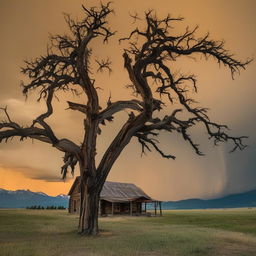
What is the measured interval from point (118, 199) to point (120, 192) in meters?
4.21

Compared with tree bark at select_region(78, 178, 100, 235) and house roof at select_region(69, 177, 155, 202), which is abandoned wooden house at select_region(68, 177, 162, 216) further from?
tree bark at select_region(78, 178, 100, 235)

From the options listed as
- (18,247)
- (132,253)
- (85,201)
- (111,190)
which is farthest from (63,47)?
(111,190)

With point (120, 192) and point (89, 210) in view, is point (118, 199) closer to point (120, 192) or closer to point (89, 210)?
point (120, 192)

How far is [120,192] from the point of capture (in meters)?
58.0

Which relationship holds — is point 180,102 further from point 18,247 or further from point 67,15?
point 18,247

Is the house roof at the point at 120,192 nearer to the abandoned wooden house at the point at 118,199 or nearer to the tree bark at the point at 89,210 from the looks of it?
the abandoned wooden house at the point at 118,199

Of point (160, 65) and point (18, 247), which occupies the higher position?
point (160, 65)

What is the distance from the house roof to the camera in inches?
2118

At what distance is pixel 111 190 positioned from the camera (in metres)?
57.2

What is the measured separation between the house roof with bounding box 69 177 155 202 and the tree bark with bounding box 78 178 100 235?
33.3 metres

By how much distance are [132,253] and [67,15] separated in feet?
43.1

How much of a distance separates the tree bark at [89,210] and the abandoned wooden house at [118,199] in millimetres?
32844

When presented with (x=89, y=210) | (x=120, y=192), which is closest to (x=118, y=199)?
(x=120, y=192)

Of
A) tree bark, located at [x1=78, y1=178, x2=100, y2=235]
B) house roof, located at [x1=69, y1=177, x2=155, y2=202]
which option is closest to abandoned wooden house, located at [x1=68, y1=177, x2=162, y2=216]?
house roof, located at [x1=69, y1=177, x2=155, y2=202]
